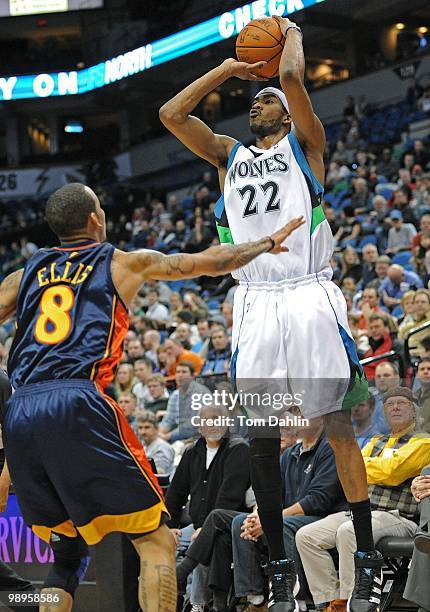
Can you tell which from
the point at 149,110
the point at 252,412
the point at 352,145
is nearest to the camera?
the point at 252,412

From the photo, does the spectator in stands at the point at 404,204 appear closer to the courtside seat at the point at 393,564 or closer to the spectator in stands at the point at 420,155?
the spectator in stands at the point at 420,155

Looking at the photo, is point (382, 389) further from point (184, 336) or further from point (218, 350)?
point (184, 336)

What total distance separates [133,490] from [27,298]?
3.09 ft

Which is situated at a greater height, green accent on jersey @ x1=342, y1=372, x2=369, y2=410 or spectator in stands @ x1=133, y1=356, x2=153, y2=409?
green accent on jersey @ x1=342, y1=372, x2=369, y2=410

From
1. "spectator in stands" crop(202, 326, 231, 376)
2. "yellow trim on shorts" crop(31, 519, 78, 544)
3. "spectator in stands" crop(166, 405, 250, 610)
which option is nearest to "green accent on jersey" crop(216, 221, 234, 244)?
"yellow trim on shorts" crop(31, 519, 78, 544)

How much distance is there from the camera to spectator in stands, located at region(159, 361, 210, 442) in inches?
312

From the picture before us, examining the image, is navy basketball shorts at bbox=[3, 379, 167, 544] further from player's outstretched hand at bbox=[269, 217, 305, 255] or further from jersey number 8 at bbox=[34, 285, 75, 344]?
player's outstretched hand at bbox=[269, 217, 305, 255]

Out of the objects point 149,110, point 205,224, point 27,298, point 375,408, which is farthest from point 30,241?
point 27,298

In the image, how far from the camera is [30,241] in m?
27.6

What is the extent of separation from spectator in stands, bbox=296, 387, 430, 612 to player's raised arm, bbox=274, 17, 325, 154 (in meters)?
2.09

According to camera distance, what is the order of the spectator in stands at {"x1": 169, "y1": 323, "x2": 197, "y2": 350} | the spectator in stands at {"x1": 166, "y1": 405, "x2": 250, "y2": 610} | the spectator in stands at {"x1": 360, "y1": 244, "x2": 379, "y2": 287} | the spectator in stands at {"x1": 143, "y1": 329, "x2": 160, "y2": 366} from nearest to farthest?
the spectator in stands at {"x1": 166, "y1": 405, "x2": 250, "y2": 610}
the spectator in stands at {"x1": 169, "y1": 323, "x2": 197, "y2": 350}
the spectator in stands at {"x1": 360, "y1": 244, "x2": 379, "y2": 287}
the spectator in stands at {"x1": 143, "y1": 329, "x2": 160, "y2": 366}

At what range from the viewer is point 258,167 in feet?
15.3

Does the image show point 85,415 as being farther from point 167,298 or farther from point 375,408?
point 167,298

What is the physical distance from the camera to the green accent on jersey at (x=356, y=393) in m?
4.42
